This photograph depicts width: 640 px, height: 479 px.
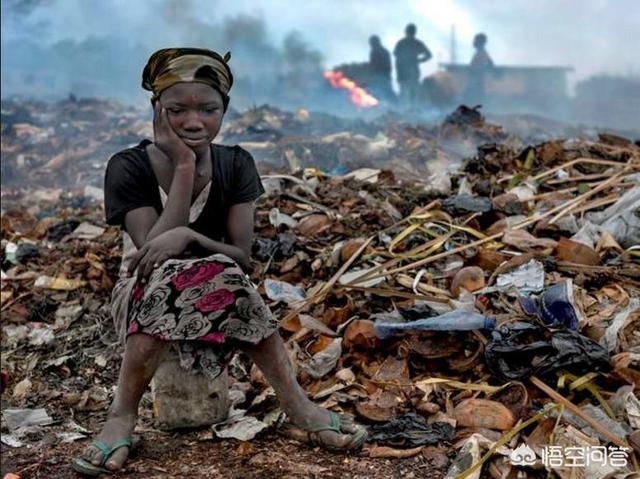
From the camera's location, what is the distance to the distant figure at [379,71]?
1789 centimetres

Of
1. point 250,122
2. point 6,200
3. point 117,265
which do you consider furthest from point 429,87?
point 117,265

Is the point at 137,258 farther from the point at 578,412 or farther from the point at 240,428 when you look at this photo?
the point at 578,412

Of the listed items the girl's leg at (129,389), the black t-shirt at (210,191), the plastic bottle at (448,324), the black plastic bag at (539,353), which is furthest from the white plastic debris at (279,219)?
the girl's leg at (129,389)

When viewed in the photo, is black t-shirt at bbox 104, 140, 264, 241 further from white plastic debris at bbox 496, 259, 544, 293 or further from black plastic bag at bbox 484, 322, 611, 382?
white plastic debris at bbox 496, 259, 544, 293

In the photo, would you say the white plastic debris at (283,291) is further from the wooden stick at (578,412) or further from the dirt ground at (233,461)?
the wooden stick at (578,412)

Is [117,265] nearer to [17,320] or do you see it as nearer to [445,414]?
[17,320]

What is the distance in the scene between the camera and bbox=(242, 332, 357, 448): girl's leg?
2.31 meters

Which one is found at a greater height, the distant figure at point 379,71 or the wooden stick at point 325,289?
the distant figure at point 379,71

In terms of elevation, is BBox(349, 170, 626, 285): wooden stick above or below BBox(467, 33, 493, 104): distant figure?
below

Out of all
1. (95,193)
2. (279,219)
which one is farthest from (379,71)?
(279,219)

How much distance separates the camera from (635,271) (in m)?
3.24

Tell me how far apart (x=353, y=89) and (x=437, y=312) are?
54.8 feet

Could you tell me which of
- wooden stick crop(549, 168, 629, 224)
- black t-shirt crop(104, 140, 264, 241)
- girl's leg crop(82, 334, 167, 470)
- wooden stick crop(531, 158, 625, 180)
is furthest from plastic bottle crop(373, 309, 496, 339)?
wooden stick crop(531, 158, 625, 180)

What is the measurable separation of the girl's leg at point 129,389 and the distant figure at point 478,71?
718 inches
